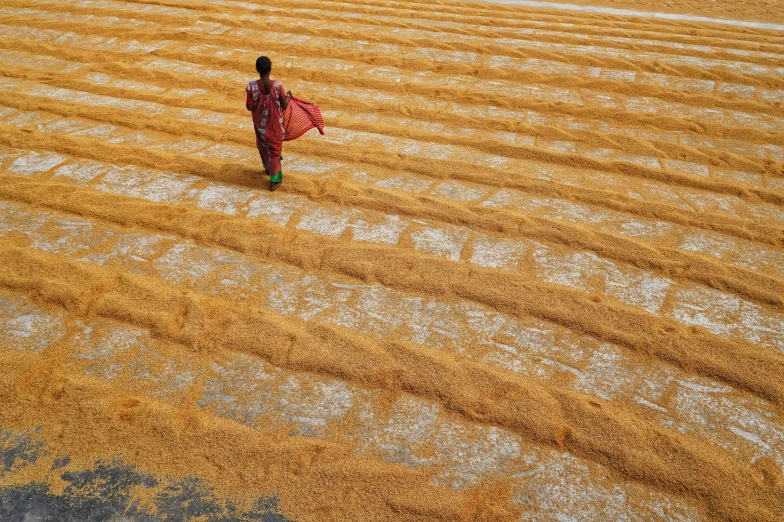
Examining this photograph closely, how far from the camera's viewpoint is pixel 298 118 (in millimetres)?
4730

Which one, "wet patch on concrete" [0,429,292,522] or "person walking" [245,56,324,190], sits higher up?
"person walking" [245,56,324,190]

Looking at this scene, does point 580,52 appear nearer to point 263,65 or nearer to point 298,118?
point 298,118

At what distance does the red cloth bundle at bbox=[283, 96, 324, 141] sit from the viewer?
4.70 meters

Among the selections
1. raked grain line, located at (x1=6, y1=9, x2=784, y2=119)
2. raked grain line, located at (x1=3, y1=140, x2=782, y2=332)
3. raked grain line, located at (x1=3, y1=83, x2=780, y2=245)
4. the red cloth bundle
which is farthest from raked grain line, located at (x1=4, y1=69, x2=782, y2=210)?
raked grain line, located at (x1=6, y1=9, x2=784, y2=119)

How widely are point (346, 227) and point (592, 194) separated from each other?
191 centimetres

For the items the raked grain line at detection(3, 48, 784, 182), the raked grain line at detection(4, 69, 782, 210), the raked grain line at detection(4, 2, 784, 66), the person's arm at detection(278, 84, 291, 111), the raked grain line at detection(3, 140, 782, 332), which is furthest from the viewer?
the raked grain line at detection(4, 2, 784, 66)

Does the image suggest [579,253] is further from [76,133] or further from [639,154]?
[76,133]

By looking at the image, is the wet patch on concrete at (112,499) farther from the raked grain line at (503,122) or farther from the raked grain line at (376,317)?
the raked grain line at (503,122)

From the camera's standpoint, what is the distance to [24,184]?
463 centimetres

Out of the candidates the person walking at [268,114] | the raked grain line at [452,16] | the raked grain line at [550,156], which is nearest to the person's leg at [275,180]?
the person walking at [268,114]

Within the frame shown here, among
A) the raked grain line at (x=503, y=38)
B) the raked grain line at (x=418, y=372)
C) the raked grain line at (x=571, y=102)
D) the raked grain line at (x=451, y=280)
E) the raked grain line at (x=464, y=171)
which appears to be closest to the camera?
the raked grain line at (x=418, y=372)

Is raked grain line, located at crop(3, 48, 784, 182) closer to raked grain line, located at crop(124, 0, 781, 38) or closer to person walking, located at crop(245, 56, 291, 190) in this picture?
person walking, located at crop(245, 56, 291, 190)

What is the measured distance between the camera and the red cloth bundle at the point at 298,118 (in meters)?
4.70

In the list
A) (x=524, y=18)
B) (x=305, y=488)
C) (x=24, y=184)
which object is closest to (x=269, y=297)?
(x=305, y=488)
